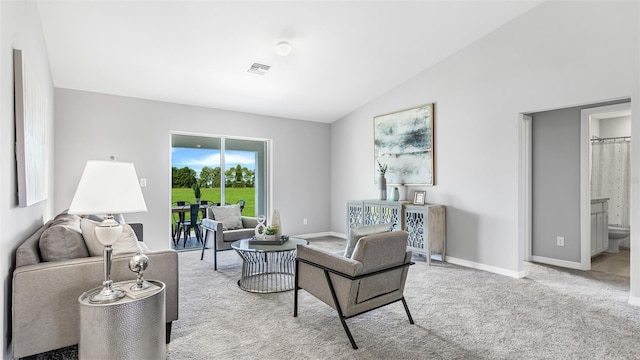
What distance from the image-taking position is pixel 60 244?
2074mm

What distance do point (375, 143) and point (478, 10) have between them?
8.05ft

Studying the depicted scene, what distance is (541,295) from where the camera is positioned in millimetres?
3211

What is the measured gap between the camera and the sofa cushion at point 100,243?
7.15ft

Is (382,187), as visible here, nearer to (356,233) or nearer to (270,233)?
(270,233)

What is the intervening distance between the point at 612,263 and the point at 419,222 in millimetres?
2616

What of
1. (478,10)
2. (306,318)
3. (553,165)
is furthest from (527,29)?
(306,318)

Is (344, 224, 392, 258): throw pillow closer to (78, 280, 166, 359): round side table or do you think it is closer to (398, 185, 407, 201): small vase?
(78, 280, 166, 359): round side table

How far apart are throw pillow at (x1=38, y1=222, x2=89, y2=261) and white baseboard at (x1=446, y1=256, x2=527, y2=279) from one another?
4096 mm

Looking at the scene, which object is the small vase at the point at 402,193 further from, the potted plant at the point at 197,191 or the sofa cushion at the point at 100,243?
the sofa cushion at the point at 100,243

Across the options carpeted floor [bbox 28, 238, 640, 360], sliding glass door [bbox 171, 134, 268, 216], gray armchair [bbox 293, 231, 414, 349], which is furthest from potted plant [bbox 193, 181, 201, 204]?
gray armchair [bbox 293, 231, 414, 349]

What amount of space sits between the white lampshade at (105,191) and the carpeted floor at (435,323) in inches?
41.0

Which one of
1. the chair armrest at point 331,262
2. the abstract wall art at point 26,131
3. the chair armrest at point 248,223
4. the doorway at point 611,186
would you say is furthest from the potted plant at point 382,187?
the abstract wall art at point 26,131

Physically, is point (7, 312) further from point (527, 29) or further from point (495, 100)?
point (527, 29)

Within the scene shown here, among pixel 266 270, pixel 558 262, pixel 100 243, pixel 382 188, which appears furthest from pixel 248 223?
pixel 558 262
